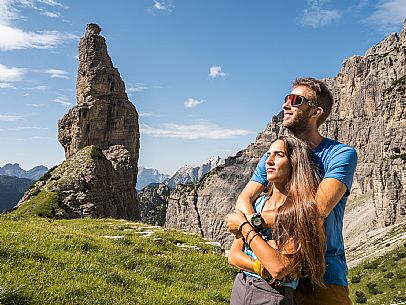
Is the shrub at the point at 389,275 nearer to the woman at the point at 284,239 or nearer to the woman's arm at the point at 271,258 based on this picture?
the woman at the point at 284,239

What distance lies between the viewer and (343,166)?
205 inches

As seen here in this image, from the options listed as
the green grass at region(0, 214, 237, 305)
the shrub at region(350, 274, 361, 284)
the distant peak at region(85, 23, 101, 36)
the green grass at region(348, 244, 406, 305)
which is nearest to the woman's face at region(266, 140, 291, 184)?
the green grass at region(0, 214, 237, 305)

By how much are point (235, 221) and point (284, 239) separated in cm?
80

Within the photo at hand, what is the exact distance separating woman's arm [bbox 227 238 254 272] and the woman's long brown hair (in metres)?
0.52

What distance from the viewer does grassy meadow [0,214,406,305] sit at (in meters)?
8.56

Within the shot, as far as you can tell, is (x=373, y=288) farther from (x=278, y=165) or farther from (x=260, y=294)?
(x=278, y=165)

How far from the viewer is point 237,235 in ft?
17.8

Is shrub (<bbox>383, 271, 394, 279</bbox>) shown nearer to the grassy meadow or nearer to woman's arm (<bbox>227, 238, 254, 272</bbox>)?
the grassy meadow

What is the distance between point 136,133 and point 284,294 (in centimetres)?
9268

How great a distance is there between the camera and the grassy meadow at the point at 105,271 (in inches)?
337

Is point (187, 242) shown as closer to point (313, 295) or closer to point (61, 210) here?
point (313, 295)

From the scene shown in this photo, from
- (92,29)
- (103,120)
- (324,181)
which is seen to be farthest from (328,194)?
(92,29)

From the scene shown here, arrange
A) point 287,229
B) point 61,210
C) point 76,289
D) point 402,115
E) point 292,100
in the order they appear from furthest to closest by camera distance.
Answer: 1. point 402,115
2. point 61,210
3. point 76,289
4. point 292,100
5. point 287,229

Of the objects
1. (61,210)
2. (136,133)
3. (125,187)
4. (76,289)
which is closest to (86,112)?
(136,133)
